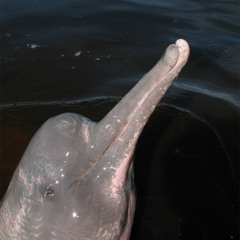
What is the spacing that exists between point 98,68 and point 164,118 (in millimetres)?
1999

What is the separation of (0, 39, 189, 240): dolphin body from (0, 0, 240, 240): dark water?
1.76 m

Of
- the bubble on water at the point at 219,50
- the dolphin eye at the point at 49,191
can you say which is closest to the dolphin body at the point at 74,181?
the dolphin eye at the point at 49,191

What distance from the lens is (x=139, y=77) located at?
7465mm

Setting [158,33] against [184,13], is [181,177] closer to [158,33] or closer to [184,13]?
[158,33]

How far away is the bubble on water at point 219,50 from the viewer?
821 centimetres

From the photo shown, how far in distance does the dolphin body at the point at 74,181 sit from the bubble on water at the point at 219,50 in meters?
5.53

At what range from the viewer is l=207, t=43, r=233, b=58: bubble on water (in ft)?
26.9

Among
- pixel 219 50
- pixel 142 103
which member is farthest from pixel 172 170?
pixel 219 50

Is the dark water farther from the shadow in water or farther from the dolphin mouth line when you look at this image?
the dolphin mouth line

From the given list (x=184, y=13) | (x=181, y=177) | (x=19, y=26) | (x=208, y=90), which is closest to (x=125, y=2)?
(x=184, y=13)

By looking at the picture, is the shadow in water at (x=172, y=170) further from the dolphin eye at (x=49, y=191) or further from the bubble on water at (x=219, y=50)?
the bubble on water at (x=219, y=50)

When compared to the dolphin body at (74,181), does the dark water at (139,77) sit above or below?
below

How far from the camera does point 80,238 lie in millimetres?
3396

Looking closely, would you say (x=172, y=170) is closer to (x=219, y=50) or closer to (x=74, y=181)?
(x=74, y=181)
